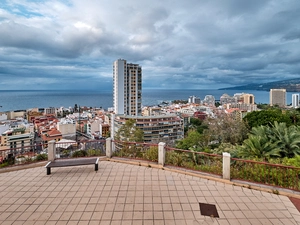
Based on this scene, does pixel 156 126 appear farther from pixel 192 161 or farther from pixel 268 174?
pixel 268 174

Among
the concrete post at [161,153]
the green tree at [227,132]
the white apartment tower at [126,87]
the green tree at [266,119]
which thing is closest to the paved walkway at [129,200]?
the concrete post at [161,153]

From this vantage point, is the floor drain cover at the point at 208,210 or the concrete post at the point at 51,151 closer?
the floor drain cover at the point at 208,210

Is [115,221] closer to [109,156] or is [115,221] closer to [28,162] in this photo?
[109,156]

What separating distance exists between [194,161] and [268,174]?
273cm

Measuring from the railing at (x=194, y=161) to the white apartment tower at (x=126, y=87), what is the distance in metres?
50.7

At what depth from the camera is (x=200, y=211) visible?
4.26 m

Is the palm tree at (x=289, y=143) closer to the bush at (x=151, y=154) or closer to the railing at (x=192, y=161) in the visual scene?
the railing at (x=192, y=161)

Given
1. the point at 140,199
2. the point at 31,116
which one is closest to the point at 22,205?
the point at 140,199

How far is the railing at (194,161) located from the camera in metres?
6.35

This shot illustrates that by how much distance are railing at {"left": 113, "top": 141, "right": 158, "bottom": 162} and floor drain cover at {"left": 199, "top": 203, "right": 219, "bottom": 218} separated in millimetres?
3043

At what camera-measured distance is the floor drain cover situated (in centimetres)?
416

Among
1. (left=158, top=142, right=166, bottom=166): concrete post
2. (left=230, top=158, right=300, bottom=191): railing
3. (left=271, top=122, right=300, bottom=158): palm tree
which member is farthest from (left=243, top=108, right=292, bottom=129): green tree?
(left=158, top=142, right=166, bottom=166): concrete post

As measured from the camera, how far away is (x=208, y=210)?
430cm

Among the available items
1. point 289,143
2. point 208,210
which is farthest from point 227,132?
point 208,210
